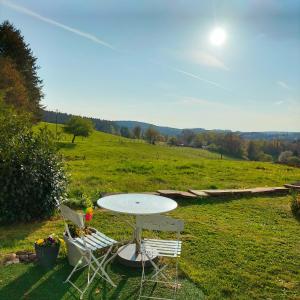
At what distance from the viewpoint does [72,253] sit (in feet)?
16.8

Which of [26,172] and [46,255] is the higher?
[26,172]

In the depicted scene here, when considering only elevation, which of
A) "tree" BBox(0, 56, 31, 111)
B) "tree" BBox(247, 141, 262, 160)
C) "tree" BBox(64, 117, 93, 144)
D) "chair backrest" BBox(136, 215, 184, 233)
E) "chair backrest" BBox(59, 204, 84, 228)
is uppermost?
"tree" BBox(0, 56, 31, 111)

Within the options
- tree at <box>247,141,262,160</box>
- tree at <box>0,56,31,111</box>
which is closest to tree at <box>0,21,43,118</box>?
tree at <box>0,56,31,111</box>

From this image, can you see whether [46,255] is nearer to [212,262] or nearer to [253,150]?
[212,262]

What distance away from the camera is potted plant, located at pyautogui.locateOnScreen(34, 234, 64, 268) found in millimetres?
5121

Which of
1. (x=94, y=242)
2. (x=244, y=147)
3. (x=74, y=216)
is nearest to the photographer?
Answer: (x=74, y=216)

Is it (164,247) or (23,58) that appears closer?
(164,247)

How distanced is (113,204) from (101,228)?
226 cm

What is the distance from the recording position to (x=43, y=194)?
753 centimetres

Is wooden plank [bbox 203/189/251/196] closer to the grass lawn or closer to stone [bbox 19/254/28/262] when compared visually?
the grass lawn

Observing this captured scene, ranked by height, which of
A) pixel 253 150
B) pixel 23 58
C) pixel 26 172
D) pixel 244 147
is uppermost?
pixel 23 58

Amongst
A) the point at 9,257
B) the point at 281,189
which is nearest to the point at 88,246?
the point at 9,257

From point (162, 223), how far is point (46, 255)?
6.94 ft

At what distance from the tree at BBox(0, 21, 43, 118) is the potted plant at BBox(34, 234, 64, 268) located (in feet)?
87.7
